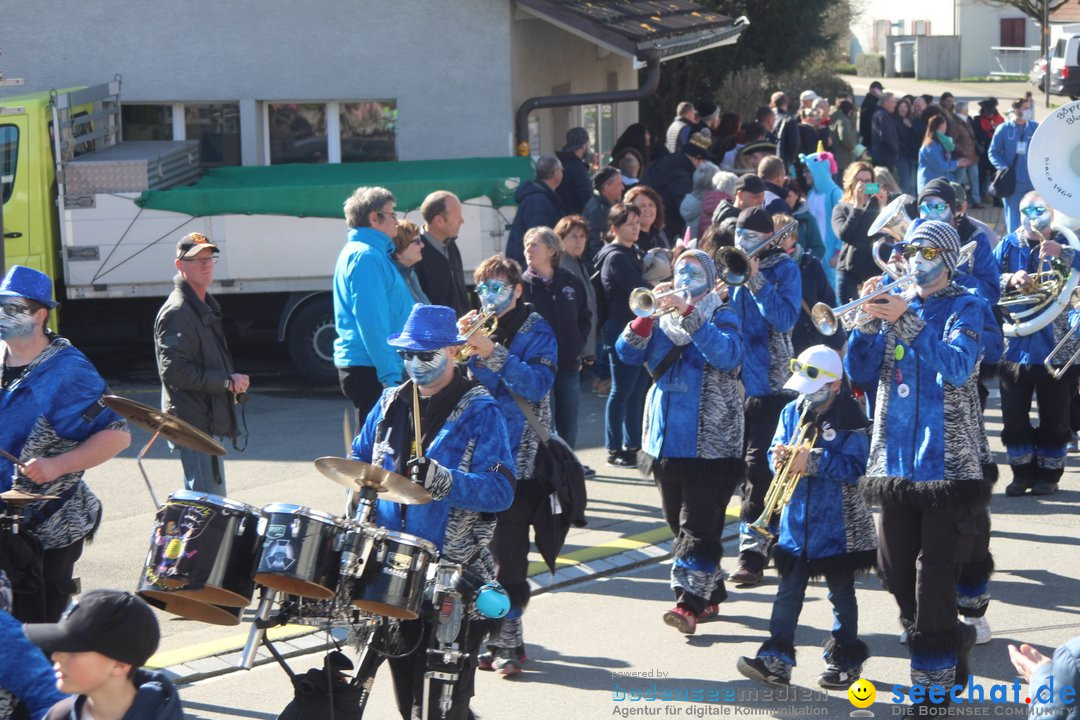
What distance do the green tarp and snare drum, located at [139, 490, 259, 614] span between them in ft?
25.3

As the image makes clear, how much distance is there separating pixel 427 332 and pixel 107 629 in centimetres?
195

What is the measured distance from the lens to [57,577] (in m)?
5.77

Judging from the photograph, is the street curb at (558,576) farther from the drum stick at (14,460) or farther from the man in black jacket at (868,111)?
the man in black jacket at (868,111)

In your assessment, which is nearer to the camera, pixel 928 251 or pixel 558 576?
pixel 928 251

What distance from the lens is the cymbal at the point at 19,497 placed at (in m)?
5.41

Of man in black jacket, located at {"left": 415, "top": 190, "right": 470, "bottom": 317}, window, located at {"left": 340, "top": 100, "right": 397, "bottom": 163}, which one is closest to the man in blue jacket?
man in black jacket, located at {"left": 415, "top": 190, "right": 470, "bottom": 317}

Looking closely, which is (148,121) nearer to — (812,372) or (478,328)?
(478,328)

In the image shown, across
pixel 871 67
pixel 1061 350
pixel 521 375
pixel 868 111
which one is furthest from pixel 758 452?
pixel 871 67

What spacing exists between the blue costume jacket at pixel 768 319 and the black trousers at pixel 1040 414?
2259 mm

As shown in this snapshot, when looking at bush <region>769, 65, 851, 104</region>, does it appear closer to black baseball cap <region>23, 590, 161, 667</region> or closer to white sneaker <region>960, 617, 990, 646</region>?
white sneaker <region>960, 617, 990, 646</region>

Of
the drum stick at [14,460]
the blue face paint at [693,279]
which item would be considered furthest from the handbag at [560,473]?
the drum stick at [14,460]

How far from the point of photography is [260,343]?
14516mm

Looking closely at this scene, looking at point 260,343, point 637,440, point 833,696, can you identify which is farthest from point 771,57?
point 833,696

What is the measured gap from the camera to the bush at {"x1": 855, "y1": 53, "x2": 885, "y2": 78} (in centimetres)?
5916
